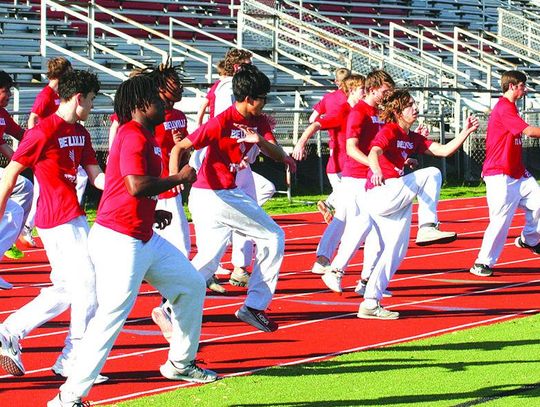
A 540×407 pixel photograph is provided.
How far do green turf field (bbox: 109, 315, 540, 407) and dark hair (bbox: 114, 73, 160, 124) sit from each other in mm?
1700

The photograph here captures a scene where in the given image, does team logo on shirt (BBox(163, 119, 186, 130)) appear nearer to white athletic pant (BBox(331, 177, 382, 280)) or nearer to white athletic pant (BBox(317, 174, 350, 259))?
white athletic pant (BBox(331, 177, 382, 280))

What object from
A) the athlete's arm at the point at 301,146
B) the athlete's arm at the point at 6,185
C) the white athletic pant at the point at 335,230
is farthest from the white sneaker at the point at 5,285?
the athlete's arm at the point at 6,185

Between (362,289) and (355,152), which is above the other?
(355,152)

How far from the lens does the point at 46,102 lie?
1348 cm

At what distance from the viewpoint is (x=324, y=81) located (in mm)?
27969

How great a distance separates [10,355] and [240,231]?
7.81ft

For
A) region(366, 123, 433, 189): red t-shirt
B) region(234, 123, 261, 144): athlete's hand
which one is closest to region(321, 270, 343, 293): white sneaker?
region(366, 123, 433, 189): red t-shirt

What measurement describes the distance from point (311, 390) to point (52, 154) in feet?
7.33

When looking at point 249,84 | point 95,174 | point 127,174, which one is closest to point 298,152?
point 249,84

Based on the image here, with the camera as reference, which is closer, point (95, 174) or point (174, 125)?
point (95, 174)

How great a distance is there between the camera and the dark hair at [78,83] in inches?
304

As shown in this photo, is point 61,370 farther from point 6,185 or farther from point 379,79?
point 379,79

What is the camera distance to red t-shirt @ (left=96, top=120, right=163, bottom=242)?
6797 millimetres

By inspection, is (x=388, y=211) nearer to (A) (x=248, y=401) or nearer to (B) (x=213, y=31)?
(A) (x=248, y=401)
